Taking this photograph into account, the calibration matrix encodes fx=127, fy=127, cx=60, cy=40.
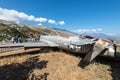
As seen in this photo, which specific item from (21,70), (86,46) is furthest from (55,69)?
(86,46)

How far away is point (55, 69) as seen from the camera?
10.0 meters

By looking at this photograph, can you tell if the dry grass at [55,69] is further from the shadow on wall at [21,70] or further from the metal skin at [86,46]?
the metal skin at [86,46]

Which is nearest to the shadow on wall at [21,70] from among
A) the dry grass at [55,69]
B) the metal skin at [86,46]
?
the dry grass at [55,69]

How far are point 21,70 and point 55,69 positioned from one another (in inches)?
105

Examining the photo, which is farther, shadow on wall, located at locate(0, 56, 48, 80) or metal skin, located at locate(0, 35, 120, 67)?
metal skin, located at locate(0, 35, 120, 67)

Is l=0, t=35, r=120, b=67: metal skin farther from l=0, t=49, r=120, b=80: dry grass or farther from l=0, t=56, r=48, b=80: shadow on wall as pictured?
l=0, t=56, r=48, b=80: shadow on wall

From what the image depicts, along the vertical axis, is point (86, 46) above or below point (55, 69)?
above

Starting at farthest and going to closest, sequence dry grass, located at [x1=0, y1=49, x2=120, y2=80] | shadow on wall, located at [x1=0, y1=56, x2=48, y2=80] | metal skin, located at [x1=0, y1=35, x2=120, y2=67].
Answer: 1. metal skin, located at [x1=0, y1=35, x2=120, y2=67]
2. dry grass, located at [x1=0, y1=49, x2=120, y2=80]
3. shadow on wall, located at [x1=0, y1=56, x2=48, y2=80]

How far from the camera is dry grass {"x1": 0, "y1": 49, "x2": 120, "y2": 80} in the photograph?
9125mm

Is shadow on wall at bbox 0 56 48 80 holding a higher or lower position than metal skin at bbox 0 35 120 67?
lower

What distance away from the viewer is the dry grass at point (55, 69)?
29.9ft

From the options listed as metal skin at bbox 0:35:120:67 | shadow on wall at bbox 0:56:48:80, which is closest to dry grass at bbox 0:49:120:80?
shadow on wall at bbox 0:56:48:80

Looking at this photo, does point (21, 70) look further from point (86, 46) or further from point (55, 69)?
point (86, 46)

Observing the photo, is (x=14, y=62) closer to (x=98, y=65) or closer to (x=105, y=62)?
(x=98, y=65)
